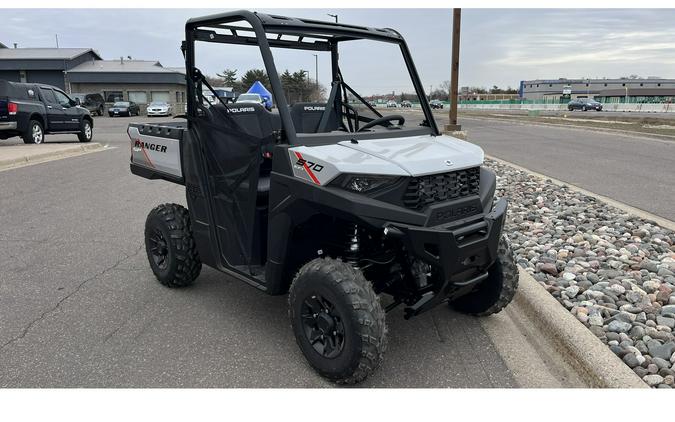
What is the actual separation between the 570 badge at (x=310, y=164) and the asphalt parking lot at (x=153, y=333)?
1.25m

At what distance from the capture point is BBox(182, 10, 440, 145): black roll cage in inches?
129

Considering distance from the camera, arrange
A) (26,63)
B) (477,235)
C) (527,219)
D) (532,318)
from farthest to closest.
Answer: (26,63) → (527,219) → (532,318) → (477,235)

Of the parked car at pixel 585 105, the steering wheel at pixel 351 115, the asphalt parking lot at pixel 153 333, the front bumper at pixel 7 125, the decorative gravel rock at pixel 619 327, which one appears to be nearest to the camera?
the asphalt parking lot at pixel 153 333

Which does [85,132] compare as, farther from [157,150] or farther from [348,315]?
[348,315]

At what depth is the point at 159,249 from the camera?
456cm

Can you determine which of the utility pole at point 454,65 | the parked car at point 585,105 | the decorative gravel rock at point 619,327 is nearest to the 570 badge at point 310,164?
the decorative gravel rock at point 619,327

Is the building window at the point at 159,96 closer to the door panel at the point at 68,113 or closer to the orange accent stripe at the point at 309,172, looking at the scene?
the door panel at the point at 68,113

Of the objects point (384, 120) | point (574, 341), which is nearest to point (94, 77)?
point (384, 120)

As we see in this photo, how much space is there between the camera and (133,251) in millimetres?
5648

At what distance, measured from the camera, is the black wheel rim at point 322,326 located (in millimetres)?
→ 3000

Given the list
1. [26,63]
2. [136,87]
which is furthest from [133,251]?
[26,63]

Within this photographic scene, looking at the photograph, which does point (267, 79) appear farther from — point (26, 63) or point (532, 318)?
point (26, 63)

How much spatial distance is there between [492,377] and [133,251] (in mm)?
4079

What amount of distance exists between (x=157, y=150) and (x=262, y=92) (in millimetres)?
1392
